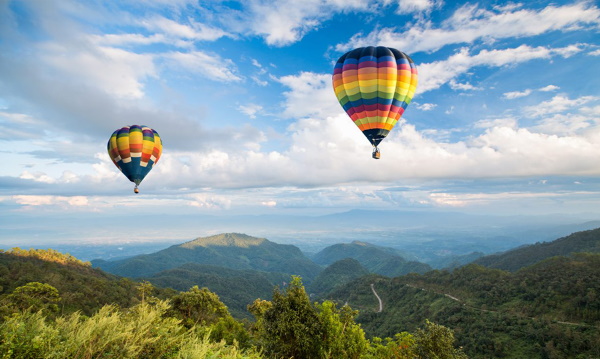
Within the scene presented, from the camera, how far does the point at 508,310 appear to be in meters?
65.6

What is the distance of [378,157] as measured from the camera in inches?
1061

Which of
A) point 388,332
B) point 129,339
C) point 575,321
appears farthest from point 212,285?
point 129,339

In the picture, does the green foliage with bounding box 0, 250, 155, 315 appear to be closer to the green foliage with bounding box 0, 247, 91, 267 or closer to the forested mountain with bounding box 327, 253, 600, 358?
the green foliage with bounding box 0, 247, 91, 267

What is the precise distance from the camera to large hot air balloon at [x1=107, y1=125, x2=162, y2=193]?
3591cm

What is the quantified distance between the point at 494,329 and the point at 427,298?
39029mm

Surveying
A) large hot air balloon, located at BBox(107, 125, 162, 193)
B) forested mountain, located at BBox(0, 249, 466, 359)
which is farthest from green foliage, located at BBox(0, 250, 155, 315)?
large hot air balloon, located at BBox(107, 125, 162, 193)

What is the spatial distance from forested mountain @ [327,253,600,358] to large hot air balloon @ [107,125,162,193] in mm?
64413

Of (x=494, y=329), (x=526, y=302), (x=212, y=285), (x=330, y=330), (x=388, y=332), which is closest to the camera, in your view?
(x=330, y=330)

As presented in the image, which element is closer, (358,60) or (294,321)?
(294,321)

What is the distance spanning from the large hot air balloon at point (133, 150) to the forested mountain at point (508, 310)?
64.4 meters

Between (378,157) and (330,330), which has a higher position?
(378,157)

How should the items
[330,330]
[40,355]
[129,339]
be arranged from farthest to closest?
1. [330,330]
2. [129,339]
3. [40,355]

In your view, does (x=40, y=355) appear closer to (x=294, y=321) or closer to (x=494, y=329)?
(x=294, y=321)

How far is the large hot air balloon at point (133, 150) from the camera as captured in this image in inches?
1414
